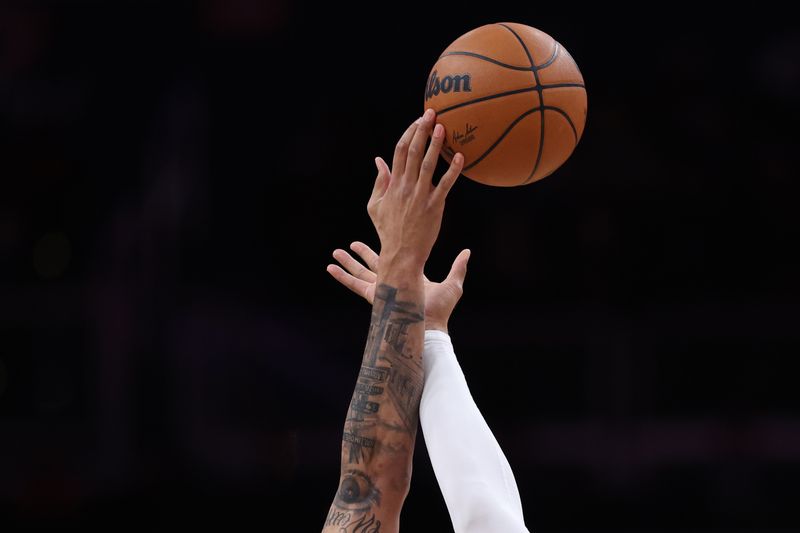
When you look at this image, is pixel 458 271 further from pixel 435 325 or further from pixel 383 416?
pixel 383 416

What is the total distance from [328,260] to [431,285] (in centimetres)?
408

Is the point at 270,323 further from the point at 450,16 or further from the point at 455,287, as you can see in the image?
the point at 455,287

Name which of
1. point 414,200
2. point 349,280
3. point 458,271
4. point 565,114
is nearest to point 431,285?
point 458,271

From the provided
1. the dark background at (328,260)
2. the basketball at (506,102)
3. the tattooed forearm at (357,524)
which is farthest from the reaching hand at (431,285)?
the dark background at (328,260)

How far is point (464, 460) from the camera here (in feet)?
7.47

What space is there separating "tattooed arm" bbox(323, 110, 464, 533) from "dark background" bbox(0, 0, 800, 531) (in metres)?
3.58

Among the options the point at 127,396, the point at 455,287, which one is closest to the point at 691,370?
the point at 127,396

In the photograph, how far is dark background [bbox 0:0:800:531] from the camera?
5895 mm

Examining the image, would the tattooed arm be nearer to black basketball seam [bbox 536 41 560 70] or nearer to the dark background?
black basketball seam [bbox 536 41 560 70]

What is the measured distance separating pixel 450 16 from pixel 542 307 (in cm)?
225

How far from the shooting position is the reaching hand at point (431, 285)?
2670 millimetres

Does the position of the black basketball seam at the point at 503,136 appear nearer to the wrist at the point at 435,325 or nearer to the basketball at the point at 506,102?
the basketball at the point at 506,102

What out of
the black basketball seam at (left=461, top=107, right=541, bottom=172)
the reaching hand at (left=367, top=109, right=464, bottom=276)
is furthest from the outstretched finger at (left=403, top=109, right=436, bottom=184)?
the black basketball seam at (left=461, top=107, right=541, bottom=172)

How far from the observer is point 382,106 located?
7.14 metres
